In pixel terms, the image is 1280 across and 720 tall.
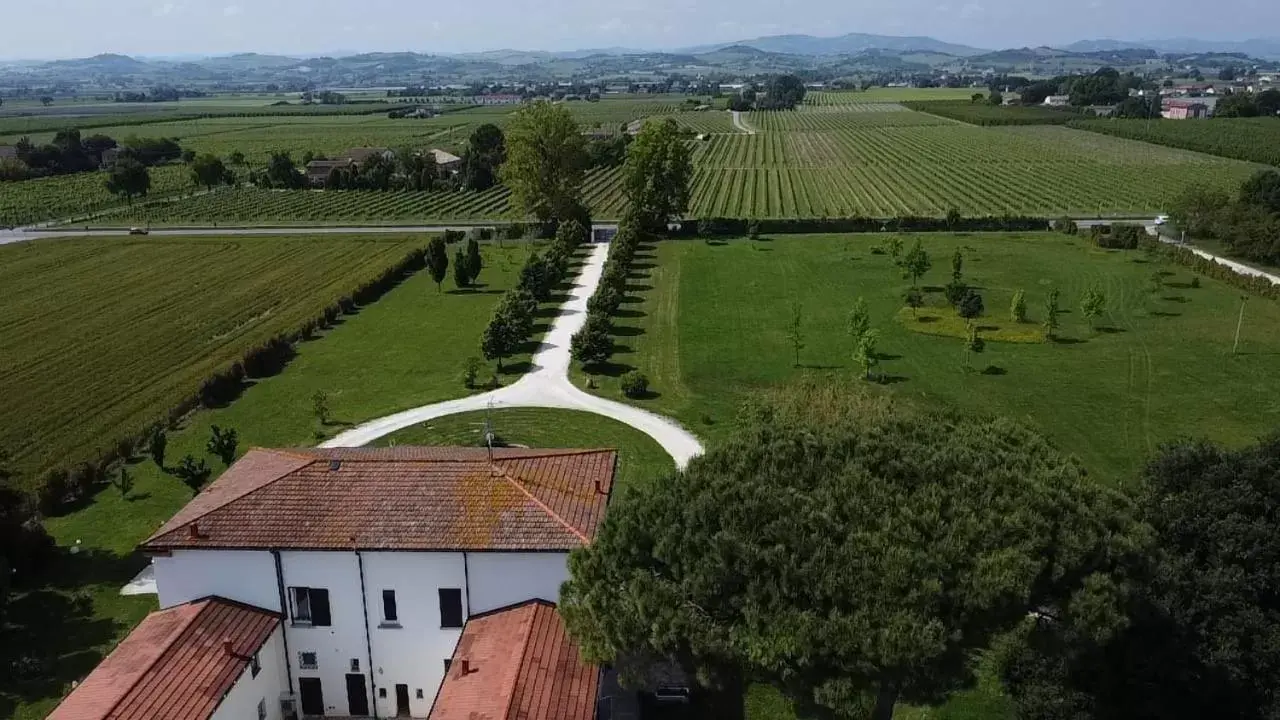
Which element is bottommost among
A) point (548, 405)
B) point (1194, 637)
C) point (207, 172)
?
point (548, 405)

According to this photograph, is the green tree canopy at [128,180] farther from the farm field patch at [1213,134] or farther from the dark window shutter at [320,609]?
the farm field patch at [1213,134]

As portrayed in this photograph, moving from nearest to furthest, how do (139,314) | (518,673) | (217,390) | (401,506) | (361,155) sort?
(518,673) → (401,506) → (217,390) → (139,314) → (361,155)

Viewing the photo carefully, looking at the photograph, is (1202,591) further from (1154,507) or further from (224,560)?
(224,560)

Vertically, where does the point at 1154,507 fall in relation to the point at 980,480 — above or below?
below

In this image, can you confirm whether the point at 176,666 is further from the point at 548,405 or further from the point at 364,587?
the point at 548,405

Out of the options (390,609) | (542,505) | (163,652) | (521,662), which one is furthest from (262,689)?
(542,505)

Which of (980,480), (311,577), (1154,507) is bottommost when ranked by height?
(311,577)

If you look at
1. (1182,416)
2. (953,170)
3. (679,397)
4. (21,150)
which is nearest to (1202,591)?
(1182,416)
